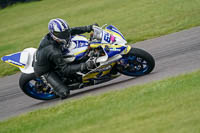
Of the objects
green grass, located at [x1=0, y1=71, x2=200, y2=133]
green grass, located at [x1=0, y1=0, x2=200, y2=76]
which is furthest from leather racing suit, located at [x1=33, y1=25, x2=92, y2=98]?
green grass, located at [x1=0, y1=0, x2=200, y2=76]

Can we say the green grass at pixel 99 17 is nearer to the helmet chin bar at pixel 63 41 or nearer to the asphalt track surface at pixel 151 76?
the asphalt track surface at pixel 151 76

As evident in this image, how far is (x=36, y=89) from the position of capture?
7.96 metres

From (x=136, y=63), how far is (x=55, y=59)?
1.69 meters

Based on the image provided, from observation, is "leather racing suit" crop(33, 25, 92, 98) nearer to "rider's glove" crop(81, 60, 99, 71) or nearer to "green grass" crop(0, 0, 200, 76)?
"rider's glove" crop(81, 60, 99, 71)

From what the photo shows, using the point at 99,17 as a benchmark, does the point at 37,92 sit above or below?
above

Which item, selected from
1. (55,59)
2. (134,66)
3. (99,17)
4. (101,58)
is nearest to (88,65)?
(101,58)

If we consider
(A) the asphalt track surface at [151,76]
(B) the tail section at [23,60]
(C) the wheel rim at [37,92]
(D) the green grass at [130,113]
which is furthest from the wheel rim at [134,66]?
(B) the tail section at [23,60]

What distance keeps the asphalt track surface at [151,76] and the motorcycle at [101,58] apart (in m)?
0.26

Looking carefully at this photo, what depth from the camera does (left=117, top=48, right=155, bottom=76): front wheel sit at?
721 centimetres

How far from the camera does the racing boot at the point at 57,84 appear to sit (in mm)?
7520

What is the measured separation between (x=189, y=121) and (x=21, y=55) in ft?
14.6

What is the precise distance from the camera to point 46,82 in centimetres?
775

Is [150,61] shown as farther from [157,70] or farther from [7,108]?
[7,108]

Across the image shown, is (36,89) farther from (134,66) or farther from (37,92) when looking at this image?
(134,66)
